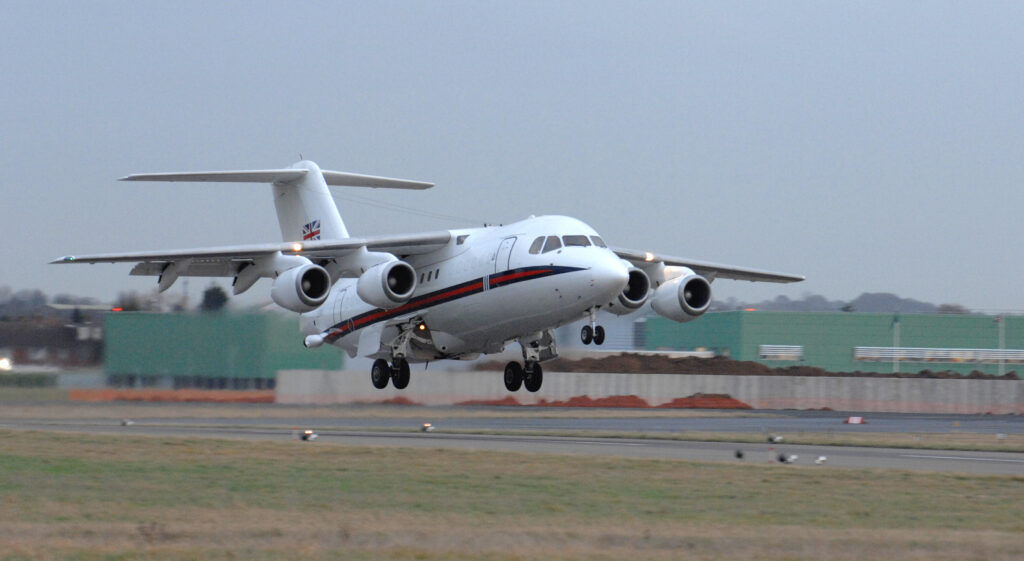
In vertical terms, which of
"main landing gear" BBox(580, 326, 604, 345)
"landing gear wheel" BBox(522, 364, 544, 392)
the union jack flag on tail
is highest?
the union jack flag on tail

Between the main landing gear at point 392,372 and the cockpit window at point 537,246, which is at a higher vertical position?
the cockpit window at point 537,246

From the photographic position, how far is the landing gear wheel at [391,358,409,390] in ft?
84.2

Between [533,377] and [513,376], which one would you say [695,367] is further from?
[533,377]

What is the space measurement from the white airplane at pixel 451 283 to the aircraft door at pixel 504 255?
0.03 metres

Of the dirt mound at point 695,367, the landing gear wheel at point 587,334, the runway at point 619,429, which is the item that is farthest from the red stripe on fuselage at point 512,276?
the dirt mound at point 695,367

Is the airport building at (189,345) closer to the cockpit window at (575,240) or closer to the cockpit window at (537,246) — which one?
the cockpit window at (537,246)

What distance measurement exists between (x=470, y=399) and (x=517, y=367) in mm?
6545

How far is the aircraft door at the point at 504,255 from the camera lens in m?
22.6

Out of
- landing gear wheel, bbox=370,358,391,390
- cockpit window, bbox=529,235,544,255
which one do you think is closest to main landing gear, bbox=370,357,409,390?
landing gear wheel, bbox=370,358,391,390

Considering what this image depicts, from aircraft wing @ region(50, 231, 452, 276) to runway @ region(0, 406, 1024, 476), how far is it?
11.4ft

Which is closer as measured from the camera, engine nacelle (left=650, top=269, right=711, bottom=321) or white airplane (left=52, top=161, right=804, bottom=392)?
white airplane (left=52, top=161, right=804, bottom=392)

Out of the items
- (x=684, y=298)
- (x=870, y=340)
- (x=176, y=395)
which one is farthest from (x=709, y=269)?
(x=870, y=340)

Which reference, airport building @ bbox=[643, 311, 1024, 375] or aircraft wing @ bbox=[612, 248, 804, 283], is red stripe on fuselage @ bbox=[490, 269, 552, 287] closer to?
aircraft wing @ bbox=[612, 248, 804, 283]

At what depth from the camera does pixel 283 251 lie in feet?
78.9
